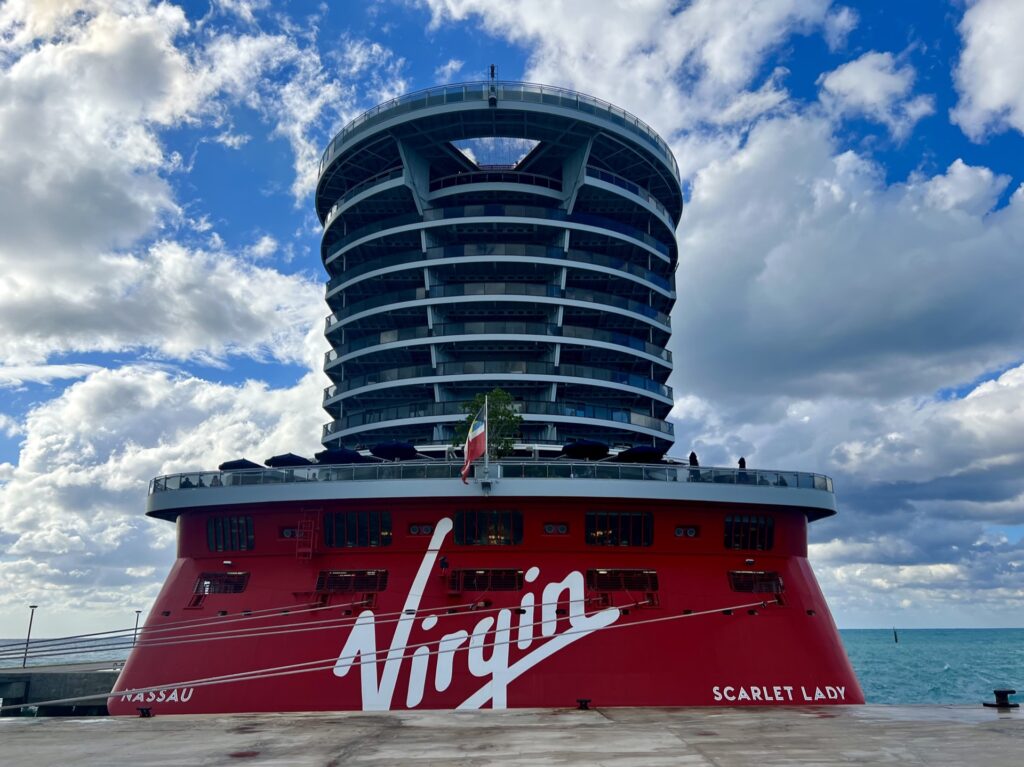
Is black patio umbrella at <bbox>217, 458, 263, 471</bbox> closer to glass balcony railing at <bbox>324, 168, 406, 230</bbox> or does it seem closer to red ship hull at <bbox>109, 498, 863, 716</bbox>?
red ship hull at <bbox>109, 498, 863, 716</bbox>

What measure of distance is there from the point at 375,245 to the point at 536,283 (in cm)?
933

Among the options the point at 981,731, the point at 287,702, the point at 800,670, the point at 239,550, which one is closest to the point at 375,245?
the point at 239,550

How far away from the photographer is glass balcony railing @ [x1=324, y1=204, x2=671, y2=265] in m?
41.2

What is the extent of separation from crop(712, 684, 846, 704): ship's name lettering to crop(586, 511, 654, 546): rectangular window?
5001mm

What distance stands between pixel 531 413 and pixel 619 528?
12.1 m

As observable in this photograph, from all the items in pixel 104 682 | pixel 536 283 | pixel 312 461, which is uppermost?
pixel 536 283

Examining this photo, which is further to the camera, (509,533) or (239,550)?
(239,550)

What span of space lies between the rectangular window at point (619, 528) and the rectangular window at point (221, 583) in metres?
11.8

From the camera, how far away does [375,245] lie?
1767 inches

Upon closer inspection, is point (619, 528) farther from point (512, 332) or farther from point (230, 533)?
point (512, 332)

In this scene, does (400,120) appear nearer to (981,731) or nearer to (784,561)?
(784,561)

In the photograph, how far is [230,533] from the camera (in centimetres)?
2836

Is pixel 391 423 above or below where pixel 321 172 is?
below

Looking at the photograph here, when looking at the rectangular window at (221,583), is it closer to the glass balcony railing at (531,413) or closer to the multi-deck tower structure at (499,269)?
the multi-deck tower structure at (499,269)
